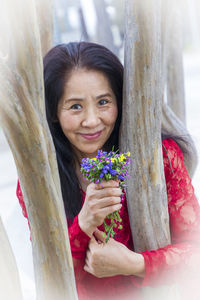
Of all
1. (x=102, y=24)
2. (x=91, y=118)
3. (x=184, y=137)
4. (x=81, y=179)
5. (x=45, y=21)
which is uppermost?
(x=102, y=24)

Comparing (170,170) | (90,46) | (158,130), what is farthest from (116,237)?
(90,46)

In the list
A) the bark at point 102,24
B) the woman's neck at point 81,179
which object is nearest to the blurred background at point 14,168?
the bark at point 102,24

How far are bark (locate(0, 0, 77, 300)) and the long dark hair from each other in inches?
16.2

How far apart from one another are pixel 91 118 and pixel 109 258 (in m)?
0.45

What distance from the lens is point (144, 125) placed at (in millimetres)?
1216

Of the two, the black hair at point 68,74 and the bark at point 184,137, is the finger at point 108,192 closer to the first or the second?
the black hair at point 68,74

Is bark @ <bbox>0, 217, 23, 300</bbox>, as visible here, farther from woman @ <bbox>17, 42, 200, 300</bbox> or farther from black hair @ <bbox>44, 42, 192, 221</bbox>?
black hair @ <bbox>44, 42, 192, 221</bbox>

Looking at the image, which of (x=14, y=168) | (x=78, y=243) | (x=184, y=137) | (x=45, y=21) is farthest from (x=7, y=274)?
(x=14, y=168)

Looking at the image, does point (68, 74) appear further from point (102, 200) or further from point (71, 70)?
point (102, 200)

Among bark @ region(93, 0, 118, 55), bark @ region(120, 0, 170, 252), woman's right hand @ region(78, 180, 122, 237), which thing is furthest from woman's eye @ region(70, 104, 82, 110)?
A: bark @ region(93, 0, 118, 55)

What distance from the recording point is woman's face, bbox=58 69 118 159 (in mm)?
1270

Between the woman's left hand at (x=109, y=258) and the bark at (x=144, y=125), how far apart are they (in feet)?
0.29

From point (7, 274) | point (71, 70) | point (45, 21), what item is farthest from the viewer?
point (45, 21)

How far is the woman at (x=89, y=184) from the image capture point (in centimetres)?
127
